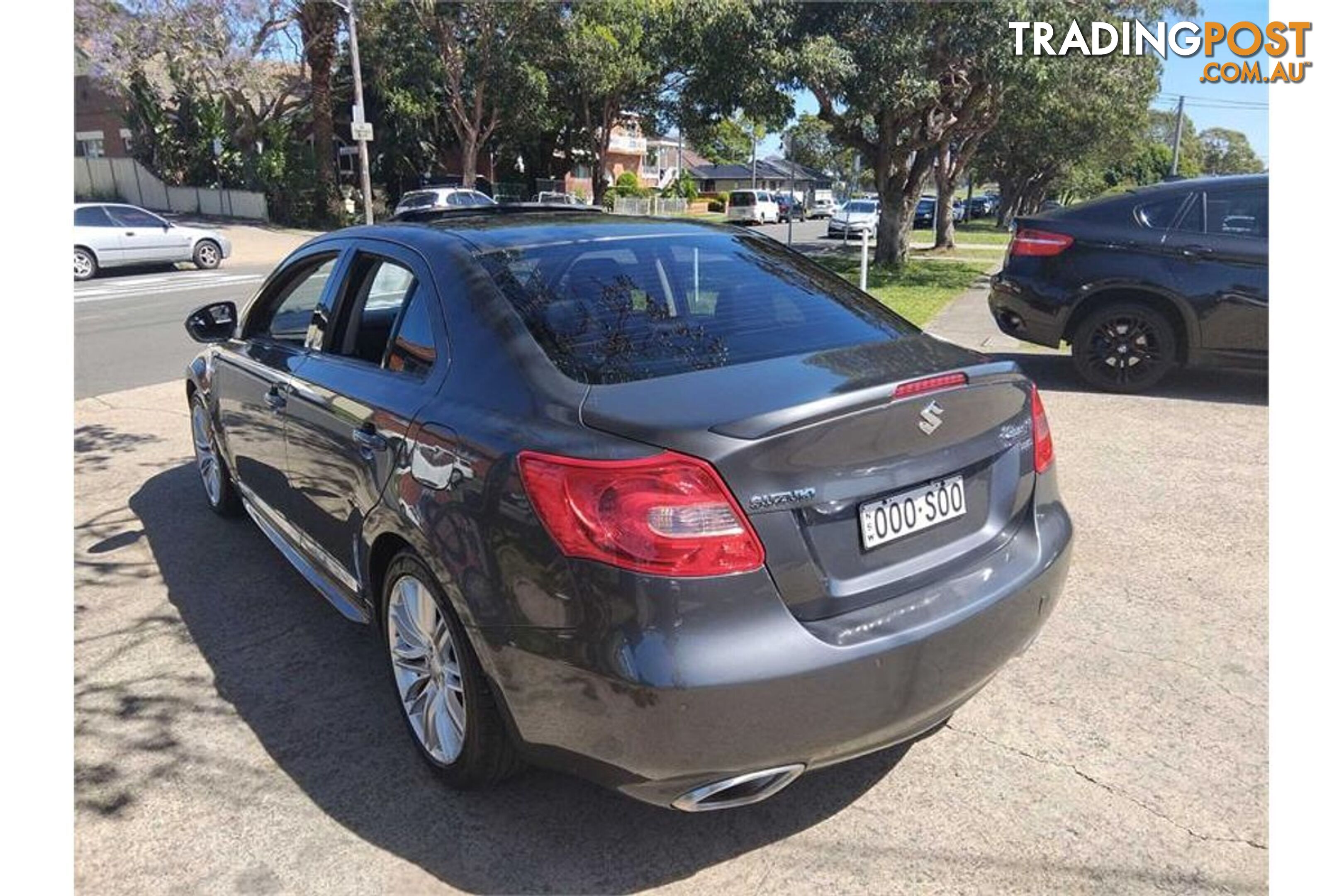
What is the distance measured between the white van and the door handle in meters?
44.9

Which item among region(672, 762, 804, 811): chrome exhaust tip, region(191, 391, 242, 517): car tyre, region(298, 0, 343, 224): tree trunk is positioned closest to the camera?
region(672, 762, 804, 811): chrome exhaust tip

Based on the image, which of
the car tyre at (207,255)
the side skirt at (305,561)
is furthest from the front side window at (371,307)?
the car tyre at (207,255)

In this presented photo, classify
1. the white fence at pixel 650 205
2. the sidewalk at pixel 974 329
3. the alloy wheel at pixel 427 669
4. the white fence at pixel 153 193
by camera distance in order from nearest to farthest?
the alloy wheel at pixel 427 669 < the sidewalk at pixel 974 329 < the white fence at pixel 153 193 < the white fence at pixel 650 205

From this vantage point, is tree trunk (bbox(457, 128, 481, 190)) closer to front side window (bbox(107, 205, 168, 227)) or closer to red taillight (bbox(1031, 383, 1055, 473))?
front side window (bbox(107, 205, 168, 227))

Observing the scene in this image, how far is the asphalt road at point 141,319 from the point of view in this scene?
9.58 meters

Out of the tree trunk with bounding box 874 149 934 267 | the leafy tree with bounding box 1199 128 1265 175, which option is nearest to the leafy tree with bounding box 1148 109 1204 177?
the leafy tree with bounding box 1199 128 1265 175

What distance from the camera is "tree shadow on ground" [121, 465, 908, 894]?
258 cm

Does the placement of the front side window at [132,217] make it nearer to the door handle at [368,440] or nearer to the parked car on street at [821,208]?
the door handle at [368,440]

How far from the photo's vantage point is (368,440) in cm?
301

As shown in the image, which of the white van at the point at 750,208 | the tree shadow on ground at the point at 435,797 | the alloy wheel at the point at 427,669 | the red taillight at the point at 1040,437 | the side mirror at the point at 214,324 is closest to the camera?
the tree shadow on ground at the point at 435,797

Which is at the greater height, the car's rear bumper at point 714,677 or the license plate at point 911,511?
the license plate at point 911,511

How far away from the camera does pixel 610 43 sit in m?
34.5
